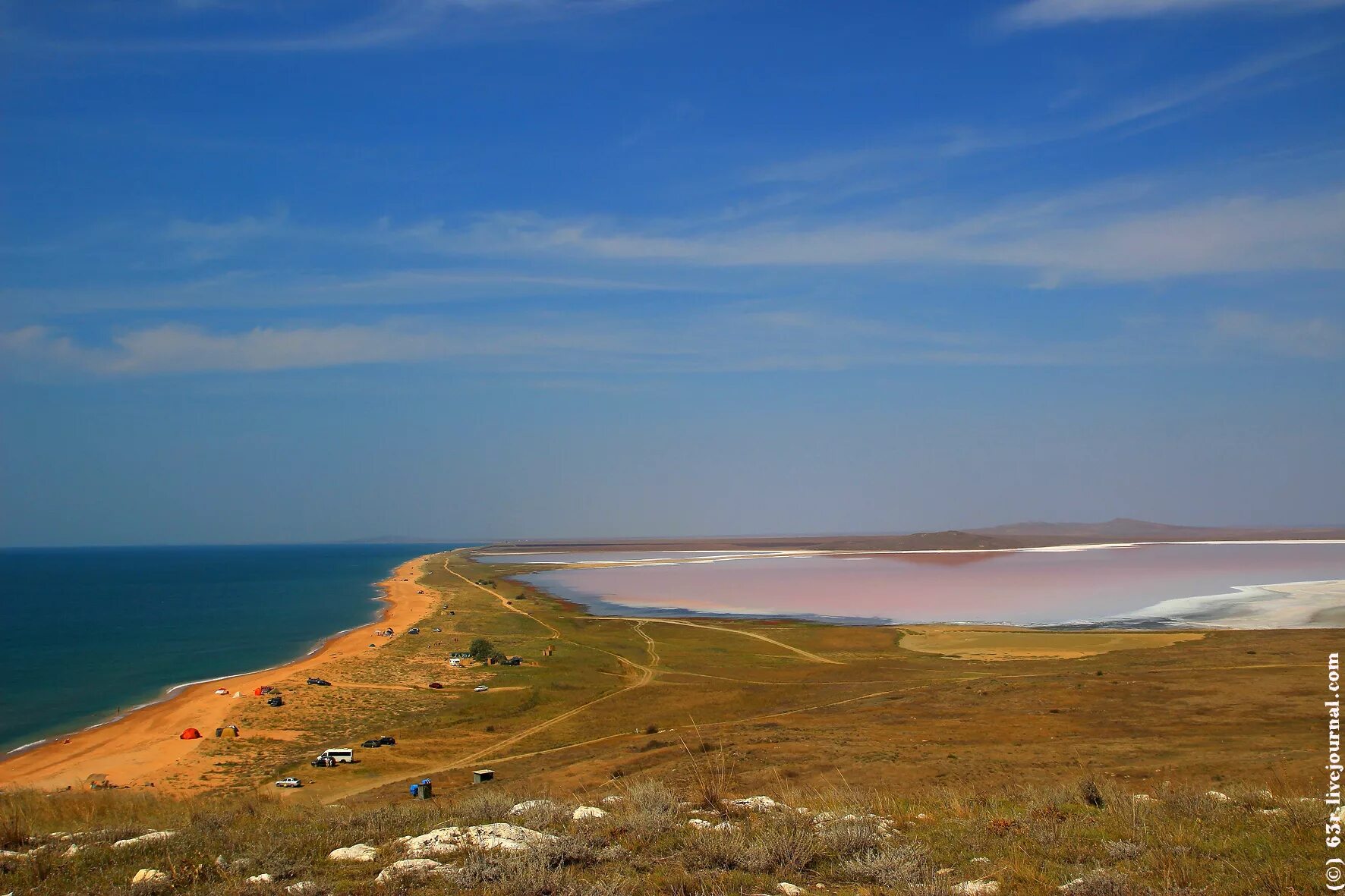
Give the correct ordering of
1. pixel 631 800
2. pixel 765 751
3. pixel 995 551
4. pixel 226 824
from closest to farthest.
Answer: pixel 226 824 < pixel 631 800 < pixel 765 751 < pixel 995 551

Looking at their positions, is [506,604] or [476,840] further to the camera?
[506,604]

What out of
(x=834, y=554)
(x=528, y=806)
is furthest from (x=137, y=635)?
(x=834, y=554)

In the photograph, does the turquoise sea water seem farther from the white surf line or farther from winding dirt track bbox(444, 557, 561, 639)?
the white surf line

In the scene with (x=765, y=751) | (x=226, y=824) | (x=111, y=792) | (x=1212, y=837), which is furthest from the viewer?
(x=765, y=751)

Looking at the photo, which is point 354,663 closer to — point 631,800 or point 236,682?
point 236,682

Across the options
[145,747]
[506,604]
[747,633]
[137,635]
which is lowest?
[137,635]

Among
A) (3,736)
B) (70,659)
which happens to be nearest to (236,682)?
(3,736)

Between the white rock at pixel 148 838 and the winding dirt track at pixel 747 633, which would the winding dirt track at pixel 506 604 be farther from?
the white rock at pixel 148 838

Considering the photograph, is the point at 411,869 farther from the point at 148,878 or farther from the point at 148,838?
the point at 148,838
